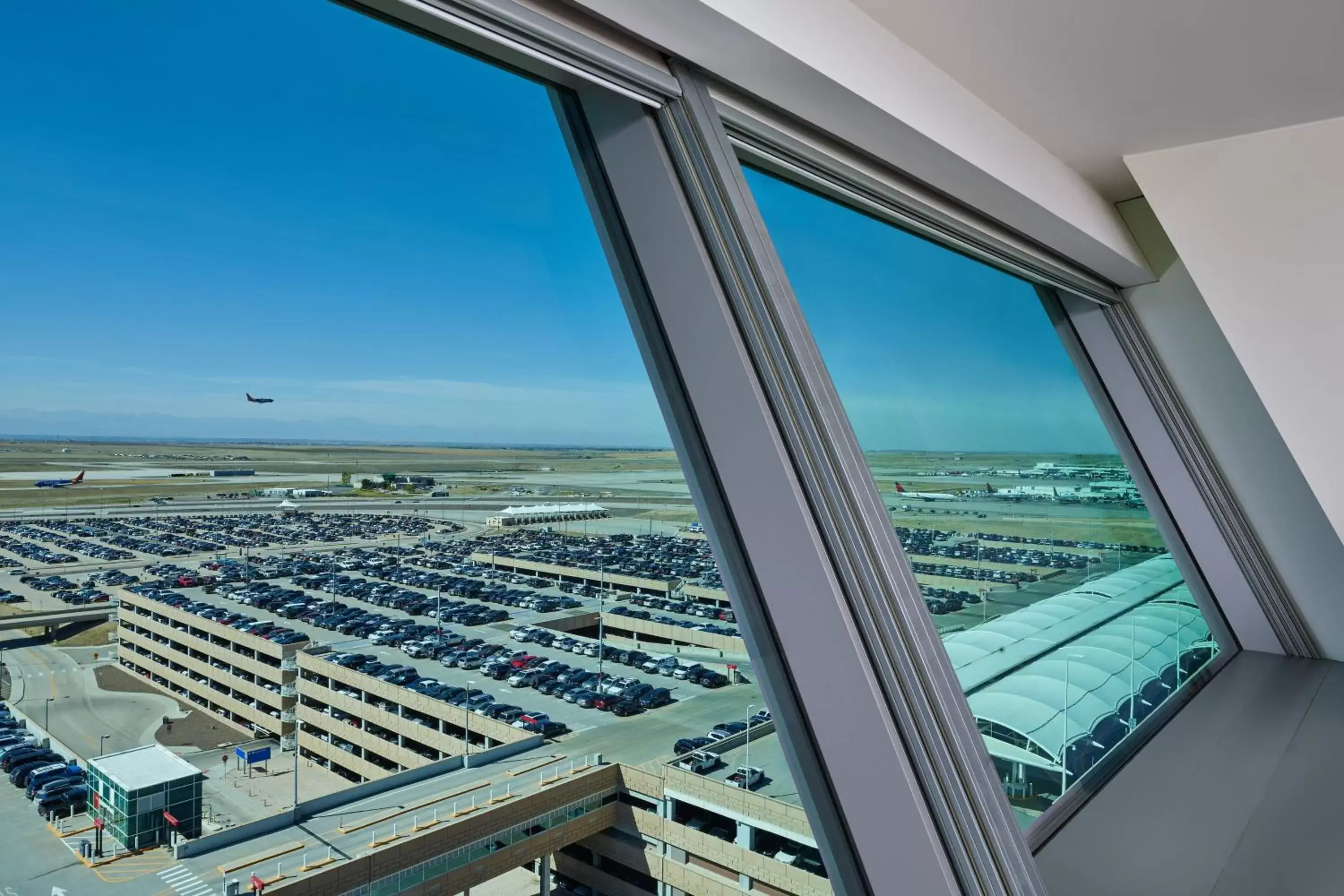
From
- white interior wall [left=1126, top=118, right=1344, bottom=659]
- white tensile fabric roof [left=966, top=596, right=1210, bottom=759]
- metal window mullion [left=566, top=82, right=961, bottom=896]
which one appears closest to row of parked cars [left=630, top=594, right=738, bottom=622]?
metal window mullion [left=566, top=82, right=961, bottom=896]

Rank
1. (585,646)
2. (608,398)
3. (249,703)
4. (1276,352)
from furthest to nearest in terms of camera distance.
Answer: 1. (1276,352)
2. (608,398)
3. (585,646)
4. (249,703)

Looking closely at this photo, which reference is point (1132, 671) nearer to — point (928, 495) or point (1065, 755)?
point (1065, 755)

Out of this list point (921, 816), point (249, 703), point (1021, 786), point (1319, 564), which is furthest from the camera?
point (1319, 564)

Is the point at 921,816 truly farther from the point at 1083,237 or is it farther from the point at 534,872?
the point at 1083,237

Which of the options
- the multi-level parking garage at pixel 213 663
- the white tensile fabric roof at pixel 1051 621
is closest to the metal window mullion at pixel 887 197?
the white tensile fabric roof at pixel 1051 621

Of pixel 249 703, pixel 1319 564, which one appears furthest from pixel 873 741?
pixel 1319 564

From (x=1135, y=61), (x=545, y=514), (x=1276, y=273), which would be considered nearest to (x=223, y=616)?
(x=545, y=514)

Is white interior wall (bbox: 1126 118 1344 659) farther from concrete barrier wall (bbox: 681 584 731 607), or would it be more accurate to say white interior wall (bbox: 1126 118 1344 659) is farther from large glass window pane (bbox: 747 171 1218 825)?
concrete barrier wall (bbox: 681 584 731 607)
